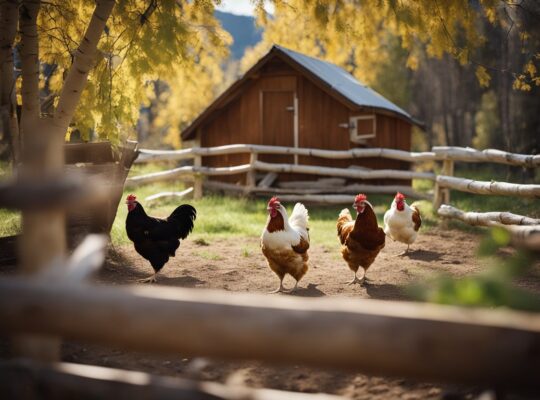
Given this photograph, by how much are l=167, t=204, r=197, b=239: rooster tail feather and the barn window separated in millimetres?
8335

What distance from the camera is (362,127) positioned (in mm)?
14914

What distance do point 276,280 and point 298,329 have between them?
15.8 ft

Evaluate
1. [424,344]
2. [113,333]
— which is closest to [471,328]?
[424,344]

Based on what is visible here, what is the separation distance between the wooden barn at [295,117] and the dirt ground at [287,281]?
5.58 metres

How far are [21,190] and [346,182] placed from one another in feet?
42.9

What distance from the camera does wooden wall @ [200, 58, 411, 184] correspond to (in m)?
15.0

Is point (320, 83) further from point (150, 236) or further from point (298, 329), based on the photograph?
point (298, 329)

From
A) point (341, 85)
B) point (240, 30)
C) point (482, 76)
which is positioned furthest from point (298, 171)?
point (240, 30)

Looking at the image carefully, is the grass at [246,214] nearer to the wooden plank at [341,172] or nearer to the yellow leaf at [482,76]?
the wooden plank at [341,172]

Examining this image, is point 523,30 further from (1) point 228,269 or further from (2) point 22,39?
(2) point 22,39

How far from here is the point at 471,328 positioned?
1682 millimetres

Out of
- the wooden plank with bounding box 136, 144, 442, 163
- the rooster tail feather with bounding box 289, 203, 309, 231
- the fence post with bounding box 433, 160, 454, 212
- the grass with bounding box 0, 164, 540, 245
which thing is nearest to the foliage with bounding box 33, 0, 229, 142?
the grass with bounding box 0, 164, 540, 245

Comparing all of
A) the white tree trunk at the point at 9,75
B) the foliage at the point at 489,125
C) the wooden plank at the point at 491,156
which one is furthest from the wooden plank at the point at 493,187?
the foliage at the point at 489,125

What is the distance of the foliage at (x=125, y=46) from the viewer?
5.96 m
